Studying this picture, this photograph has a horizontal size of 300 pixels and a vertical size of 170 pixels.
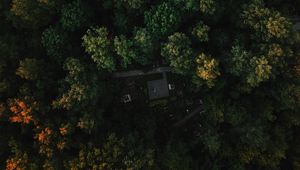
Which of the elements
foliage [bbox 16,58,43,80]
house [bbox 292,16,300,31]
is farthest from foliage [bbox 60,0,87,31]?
house [bbox 292,16,300,31]

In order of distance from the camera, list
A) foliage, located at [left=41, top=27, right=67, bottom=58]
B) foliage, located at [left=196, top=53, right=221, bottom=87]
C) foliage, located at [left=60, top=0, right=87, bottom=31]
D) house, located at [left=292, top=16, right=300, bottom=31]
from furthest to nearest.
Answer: house, located at [left=292, top=16, right=300, bottom=31] → foliage, located at [left=41, top=27, right=67, bottom=58] → foliage, located at [left=60, top=0, right=87, bottom=31] → foliage, located at [left=196, top=53, right=221, bottom=87]

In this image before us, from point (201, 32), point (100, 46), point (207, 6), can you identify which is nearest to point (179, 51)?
point (201, 32)

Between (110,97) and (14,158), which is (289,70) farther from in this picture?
(14,158)

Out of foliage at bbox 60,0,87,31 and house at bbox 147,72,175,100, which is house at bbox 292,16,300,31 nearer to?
house at bbox 147,72,175,100

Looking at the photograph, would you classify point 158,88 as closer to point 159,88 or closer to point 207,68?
point 159,88

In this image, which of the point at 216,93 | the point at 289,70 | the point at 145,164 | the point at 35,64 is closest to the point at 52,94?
the point at 35,64
